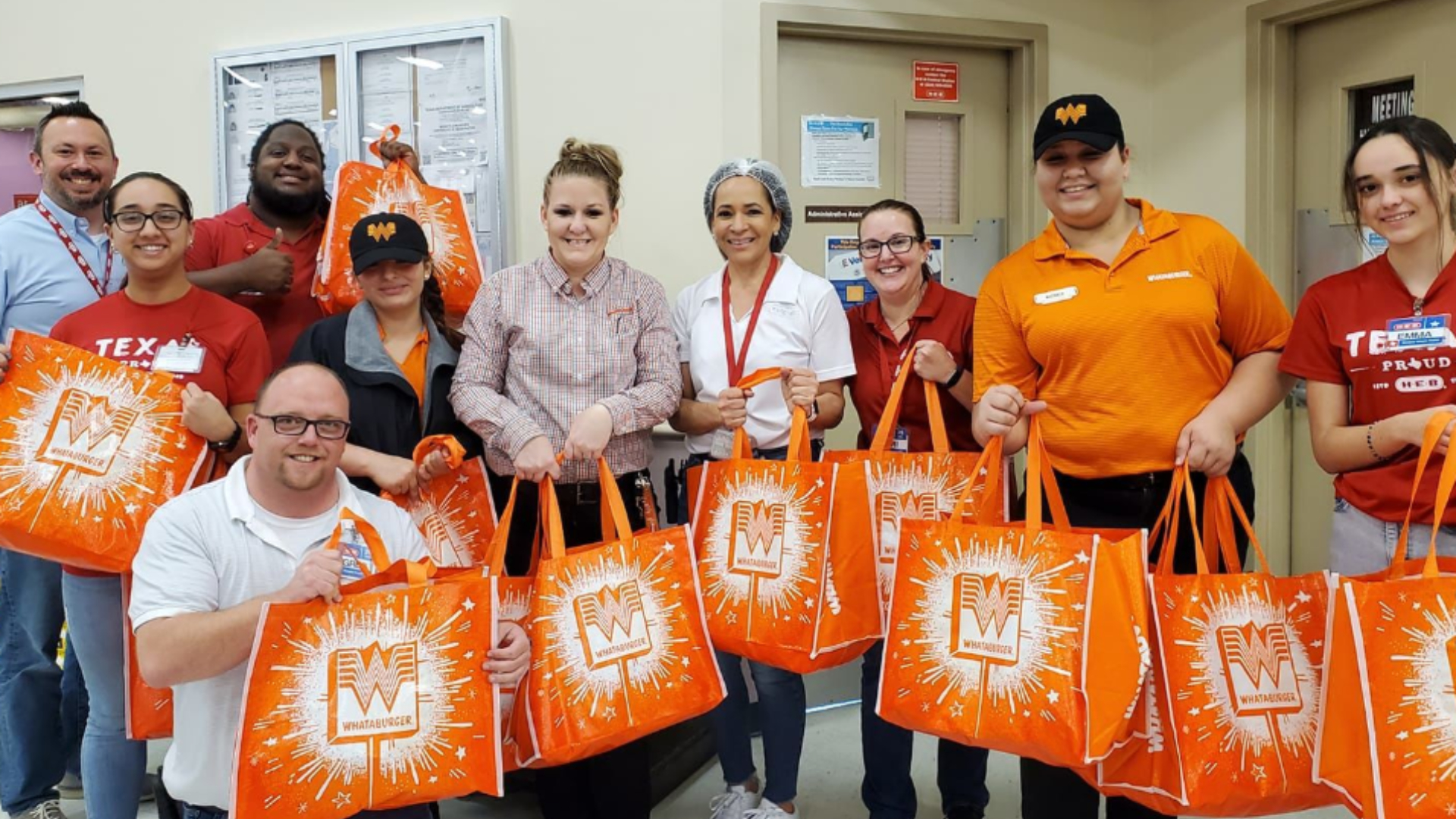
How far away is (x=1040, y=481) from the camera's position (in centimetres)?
190

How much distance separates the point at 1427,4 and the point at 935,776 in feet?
9.07

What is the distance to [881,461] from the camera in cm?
223

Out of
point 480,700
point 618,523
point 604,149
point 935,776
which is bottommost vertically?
point 935,776

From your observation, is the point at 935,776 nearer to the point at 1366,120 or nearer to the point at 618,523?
the point at 618,523

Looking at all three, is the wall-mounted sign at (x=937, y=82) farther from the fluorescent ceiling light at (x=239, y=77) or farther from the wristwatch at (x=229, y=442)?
the wristwatch at (x=229, y=442)

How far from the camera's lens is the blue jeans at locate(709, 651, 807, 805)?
8.23ft

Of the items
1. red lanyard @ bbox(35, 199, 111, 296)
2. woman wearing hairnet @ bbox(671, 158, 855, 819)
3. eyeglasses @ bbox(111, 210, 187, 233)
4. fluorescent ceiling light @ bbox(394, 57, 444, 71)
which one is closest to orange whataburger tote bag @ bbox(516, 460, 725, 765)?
woman wearing hairnet @ bbox(671, 158, 855, 819)

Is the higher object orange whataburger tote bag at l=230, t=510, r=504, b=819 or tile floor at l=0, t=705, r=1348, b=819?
orange whataburger tote bag at l=230, t=510, r=504, b=819

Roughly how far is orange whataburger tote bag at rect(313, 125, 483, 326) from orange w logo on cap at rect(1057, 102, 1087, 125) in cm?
139

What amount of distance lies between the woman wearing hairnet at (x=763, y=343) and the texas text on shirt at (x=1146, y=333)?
552 mm

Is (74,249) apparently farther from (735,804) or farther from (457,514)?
(735,804)

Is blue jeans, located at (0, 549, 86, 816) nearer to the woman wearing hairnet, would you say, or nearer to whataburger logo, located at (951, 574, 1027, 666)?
the woman wearing hairnet

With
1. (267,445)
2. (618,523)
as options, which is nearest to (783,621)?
(618,523)

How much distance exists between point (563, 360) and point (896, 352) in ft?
2.60
